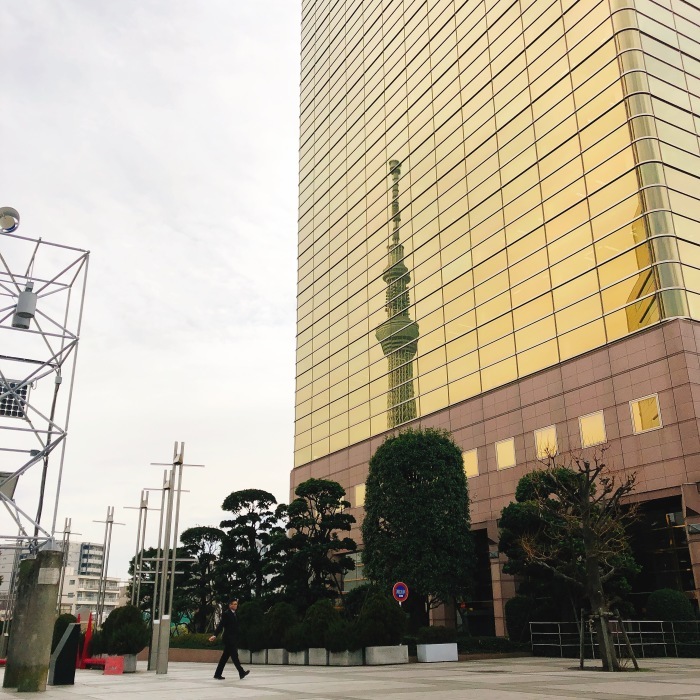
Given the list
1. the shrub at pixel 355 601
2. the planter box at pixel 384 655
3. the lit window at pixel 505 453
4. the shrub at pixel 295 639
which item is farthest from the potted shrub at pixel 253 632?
the lit window at pixel 505 453

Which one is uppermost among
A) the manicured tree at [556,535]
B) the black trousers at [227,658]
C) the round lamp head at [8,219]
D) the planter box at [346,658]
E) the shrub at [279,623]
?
the round lamp head at [8,219]

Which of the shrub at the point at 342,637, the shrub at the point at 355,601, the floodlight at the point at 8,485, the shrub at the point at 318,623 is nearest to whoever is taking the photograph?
the floodlight at the point at 8,485

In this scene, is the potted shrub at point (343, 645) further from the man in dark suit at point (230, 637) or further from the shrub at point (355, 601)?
the shrub at point (355, 601)

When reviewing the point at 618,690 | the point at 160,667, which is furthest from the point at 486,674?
the point at 160,667

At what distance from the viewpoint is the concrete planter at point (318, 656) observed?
23156 millimetres

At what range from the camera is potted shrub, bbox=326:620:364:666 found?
72.3ft

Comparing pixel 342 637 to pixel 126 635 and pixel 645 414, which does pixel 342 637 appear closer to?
pixel 126 635

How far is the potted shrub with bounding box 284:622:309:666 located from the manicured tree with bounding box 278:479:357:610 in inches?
542

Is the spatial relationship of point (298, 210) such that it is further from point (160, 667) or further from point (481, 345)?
point (160, 667)

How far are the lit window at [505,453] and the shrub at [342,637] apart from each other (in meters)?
16.8

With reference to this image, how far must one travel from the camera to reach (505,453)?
37.4 m

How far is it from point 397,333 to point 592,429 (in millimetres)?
20521

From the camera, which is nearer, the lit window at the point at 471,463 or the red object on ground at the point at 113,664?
the red object on ground at the point at 113,664

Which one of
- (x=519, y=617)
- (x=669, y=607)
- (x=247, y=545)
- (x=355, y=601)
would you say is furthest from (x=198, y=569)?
(x=669, y=607)
